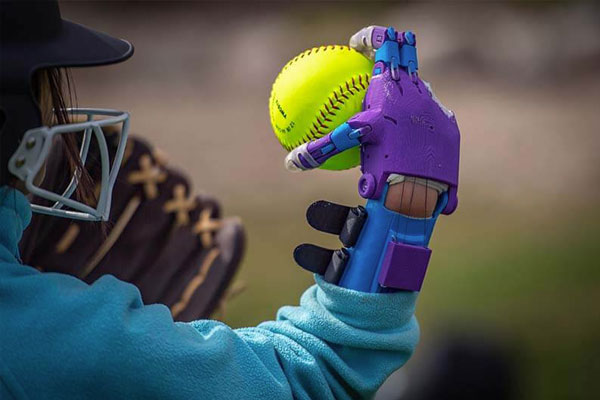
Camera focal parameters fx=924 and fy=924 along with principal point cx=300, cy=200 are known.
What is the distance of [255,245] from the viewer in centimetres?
498

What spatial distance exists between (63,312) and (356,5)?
616cm

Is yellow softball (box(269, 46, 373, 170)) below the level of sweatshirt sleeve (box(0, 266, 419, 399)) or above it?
above

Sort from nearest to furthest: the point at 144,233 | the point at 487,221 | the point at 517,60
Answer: the point at 144,233, the point at 487,221, the point at 517,60

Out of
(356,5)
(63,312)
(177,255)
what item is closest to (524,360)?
(177,255)

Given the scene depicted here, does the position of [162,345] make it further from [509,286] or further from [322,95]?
[509,286]

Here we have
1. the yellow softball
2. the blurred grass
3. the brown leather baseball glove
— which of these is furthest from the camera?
the blurred grass

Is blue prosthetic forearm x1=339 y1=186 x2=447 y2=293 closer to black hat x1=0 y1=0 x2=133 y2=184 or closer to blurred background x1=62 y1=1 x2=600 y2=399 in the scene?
black hat x1=0 y1=0 x2=133 y2=184

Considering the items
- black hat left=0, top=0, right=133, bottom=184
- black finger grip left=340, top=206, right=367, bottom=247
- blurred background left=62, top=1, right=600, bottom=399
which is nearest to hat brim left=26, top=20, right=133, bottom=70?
black hat left=0, top=0, right=133, bottom=184

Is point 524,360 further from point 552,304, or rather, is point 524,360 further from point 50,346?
point 50,346

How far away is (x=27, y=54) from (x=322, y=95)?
0.46 meters

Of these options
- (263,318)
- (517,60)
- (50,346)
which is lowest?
(263,318)

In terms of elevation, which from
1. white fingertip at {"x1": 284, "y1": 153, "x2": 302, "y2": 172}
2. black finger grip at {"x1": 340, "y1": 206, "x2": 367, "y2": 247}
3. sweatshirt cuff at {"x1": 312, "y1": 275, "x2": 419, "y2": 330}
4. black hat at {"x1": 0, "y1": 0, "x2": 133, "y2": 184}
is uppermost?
black hat at {"x1": 0, "y1": 0, "x2": 133, "y2": 184}

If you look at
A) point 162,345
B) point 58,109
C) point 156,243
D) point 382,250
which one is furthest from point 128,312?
Answer: point 156,243

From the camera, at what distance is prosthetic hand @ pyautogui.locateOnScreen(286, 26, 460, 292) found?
1.25m
